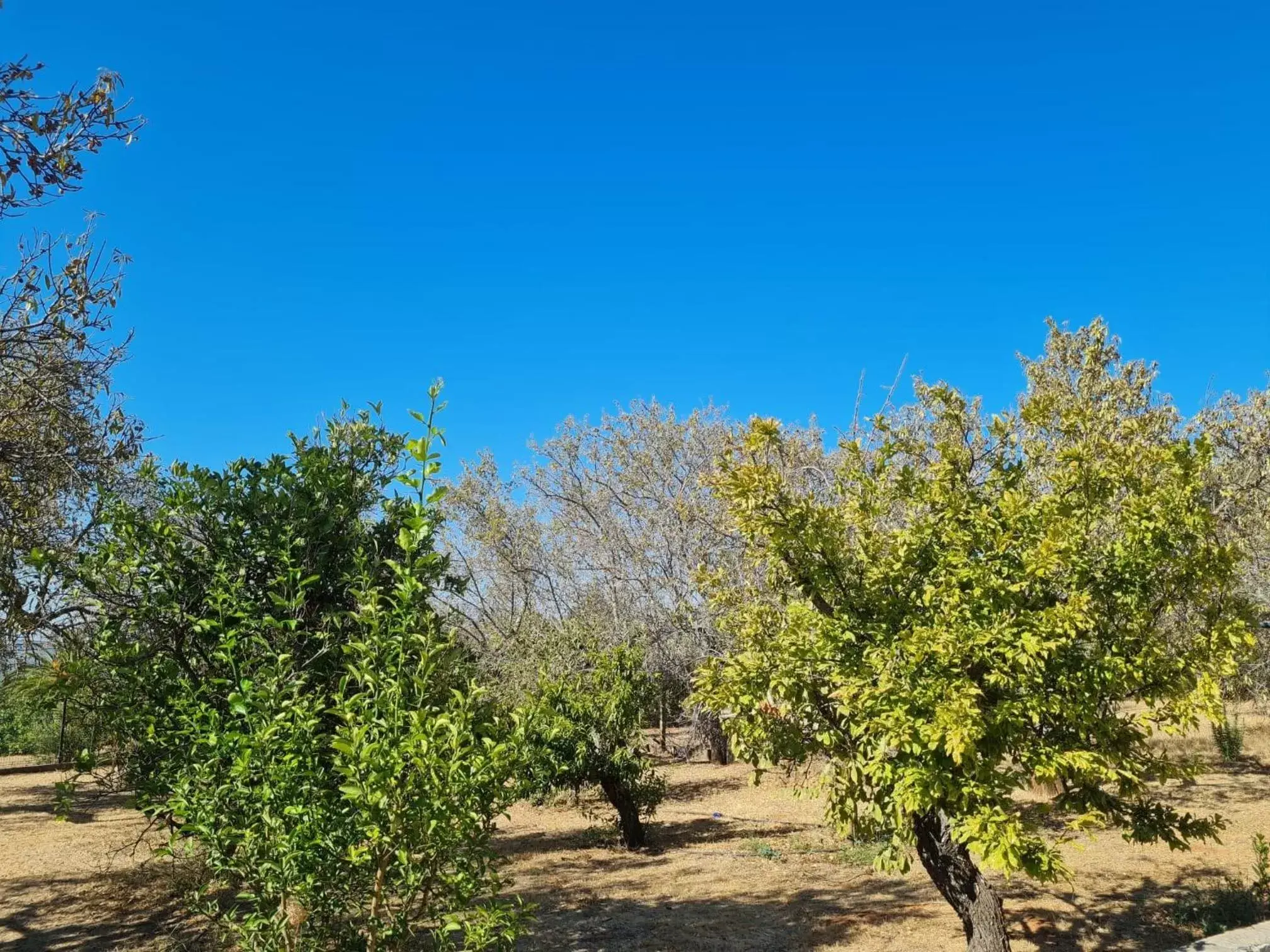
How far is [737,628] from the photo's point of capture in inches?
243

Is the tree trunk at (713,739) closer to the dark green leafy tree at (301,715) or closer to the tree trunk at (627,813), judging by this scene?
the tree trunk at (627,813)

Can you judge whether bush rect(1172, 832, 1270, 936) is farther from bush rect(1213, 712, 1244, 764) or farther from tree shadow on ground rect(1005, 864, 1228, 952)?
bush rect(1213, 712, 1244, 764)

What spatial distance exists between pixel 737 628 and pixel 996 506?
2.06 metres

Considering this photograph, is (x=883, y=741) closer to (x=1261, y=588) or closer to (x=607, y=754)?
(x=607, y=754)

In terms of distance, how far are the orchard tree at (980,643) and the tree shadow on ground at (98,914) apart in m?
5.14

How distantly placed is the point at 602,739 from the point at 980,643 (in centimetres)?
890

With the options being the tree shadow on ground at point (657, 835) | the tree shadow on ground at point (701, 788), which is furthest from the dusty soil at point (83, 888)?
the tree shadow on ground at point (701, 788)

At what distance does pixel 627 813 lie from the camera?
12758mm

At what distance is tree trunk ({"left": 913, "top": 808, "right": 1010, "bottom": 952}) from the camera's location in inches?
238

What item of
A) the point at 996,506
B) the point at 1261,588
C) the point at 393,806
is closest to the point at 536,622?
the point at 1261,588

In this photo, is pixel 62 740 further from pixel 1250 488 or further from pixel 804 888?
pixel 1250 488

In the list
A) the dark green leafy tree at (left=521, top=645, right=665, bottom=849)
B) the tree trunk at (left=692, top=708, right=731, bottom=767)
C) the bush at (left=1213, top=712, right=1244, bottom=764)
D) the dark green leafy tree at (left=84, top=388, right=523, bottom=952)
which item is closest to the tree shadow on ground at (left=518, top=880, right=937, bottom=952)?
the dark green leafy tree at (left=521, top=645, right=665, bottom=849)

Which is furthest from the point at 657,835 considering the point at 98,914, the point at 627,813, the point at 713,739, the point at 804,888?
the point at 713,739

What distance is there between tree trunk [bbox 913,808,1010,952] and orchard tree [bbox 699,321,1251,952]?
0.02 m
